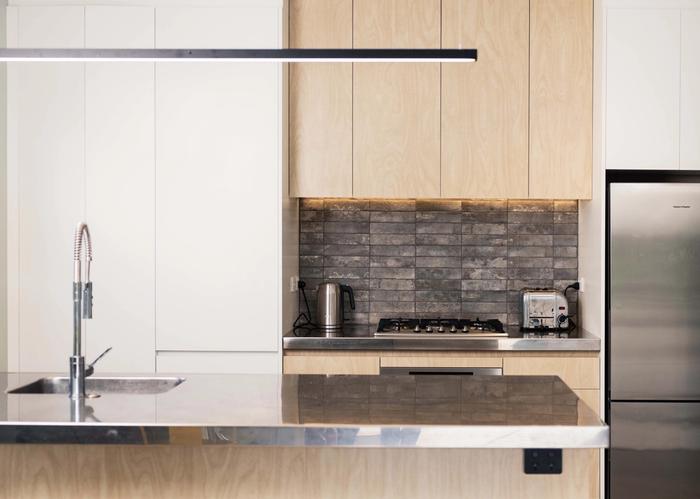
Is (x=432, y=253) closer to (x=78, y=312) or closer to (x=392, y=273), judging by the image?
(x=392, y=273)

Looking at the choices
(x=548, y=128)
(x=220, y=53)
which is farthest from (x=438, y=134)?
(x=220, y=53)

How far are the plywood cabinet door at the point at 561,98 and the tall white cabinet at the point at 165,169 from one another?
4.13 feet

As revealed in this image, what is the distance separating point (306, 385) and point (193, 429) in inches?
21.9

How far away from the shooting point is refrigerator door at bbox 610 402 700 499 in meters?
3.46

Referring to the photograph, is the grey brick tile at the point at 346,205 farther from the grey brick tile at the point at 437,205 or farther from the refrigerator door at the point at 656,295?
the refrigerator door at the point at 656,295

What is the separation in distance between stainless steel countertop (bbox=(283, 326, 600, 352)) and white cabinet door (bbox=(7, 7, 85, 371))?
3.64 feet

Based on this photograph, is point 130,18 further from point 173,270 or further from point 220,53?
point 220,53

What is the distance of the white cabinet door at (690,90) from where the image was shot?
3557mm

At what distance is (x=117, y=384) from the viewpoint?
2434 millimetres

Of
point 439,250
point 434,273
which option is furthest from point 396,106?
point 434,273

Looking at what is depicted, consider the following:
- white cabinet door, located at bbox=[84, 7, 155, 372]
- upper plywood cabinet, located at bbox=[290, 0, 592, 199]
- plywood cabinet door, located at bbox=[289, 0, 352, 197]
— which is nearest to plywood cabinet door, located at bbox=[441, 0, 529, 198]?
upper plywood cabinet, located at bbox=[290, 0, 592, 199]

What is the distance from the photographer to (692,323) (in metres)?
3.46

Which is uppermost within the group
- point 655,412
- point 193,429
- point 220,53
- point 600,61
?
point 600,61

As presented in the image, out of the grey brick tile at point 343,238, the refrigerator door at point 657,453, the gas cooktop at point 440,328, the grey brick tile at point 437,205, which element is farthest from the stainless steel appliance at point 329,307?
the refrigerator door at point 657,453
